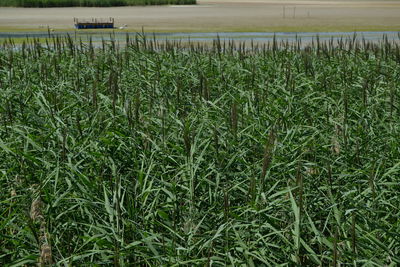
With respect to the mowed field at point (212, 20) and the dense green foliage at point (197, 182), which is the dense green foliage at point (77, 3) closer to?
the mowed field at point (212, 20)

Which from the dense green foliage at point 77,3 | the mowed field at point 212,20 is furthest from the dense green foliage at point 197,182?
the dense green foliage at point 77,3

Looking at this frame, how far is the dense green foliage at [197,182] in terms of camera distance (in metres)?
4.53

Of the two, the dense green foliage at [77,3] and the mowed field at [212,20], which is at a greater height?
the dense green foliage at [77,3]

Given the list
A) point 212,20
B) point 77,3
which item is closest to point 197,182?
point 212,20

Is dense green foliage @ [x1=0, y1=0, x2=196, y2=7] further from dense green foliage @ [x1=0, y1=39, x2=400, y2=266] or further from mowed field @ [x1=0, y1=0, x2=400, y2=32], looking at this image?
dense green foliage @ [x1=0, y1=39, x2=400, y2=266]

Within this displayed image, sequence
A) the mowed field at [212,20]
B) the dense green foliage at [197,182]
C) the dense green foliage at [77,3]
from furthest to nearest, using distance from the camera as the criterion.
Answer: the dense green foliage at [77,3] → the mowed field at [212,20] → the dense green foliage at [197,182]

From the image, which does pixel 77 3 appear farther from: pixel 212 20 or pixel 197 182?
pixel 197 182

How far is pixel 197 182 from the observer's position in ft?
18.2

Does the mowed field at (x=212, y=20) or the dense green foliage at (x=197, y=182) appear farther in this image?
the mowed field at (x=212, y=20)

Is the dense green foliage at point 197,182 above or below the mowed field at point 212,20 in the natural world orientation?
below

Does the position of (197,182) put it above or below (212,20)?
below

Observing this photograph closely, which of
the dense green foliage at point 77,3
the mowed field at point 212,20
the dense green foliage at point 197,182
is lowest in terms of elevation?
the dense green foliage at point 197,182

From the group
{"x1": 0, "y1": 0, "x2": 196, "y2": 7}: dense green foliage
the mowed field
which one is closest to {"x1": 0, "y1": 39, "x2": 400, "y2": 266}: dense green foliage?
the mowed field

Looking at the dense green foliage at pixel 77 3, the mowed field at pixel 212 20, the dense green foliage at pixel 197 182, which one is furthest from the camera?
the dense green foliage at pixel 77 3
